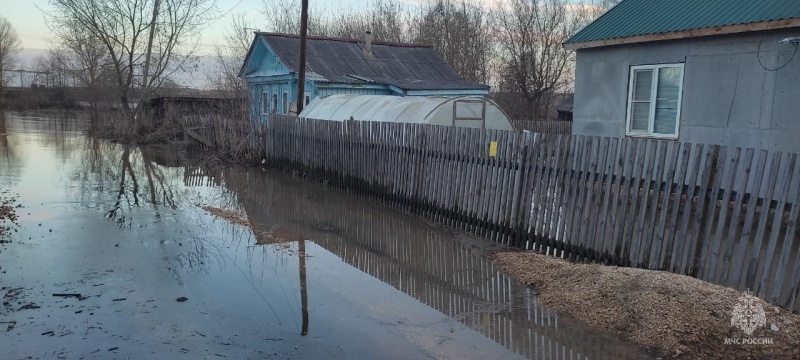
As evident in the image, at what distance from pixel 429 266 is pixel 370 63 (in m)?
20.8

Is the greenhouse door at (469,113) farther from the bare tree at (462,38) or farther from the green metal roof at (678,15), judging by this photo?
the bare tree at (462,38)

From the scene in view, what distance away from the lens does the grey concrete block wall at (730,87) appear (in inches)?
355

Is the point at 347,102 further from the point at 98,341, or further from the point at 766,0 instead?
the point at 98,341

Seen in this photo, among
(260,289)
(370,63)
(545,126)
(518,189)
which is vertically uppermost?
(370,63)

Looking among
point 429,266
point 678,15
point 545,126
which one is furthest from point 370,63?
point 429,266

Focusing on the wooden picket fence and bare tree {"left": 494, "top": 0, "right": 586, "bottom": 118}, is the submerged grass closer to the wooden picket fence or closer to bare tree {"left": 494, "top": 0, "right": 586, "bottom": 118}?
the wooden picket fence

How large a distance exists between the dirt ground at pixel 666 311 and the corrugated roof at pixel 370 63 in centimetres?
1775

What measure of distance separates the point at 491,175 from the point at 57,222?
6.81 m

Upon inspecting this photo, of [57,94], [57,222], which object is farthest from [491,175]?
[57,94]

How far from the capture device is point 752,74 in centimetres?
941

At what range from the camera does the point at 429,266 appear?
269 inches
